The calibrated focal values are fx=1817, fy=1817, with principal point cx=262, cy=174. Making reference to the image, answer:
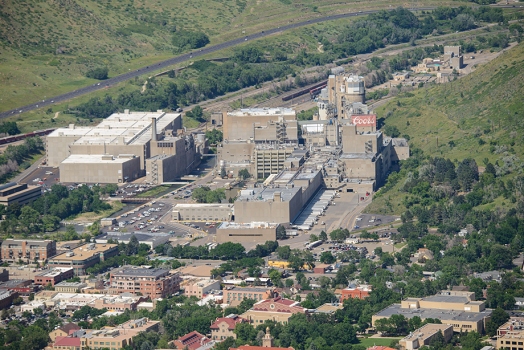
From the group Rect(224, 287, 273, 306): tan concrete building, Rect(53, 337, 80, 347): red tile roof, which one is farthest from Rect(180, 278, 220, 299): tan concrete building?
Rect(53, 337, 80, 347): red tile roof

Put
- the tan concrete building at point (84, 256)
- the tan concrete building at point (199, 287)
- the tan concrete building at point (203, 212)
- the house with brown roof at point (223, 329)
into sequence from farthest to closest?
1. the tan concrete building at point (203, 212)
2. the tan concrete building at point (84, 256)
3. the tan concrete building at point (199, 287)
4. the house with brown roof at point (223, 329)

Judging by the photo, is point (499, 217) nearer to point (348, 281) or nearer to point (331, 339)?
point (348, 281)

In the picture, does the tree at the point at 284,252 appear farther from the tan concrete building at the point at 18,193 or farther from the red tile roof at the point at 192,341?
the tan concrete building at the point at 18,193

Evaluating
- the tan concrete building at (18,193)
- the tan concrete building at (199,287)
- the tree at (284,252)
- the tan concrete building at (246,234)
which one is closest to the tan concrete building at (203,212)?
the tan concrete building at (246,234)

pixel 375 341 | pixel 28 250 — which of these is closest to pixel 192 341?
pixel 375 341

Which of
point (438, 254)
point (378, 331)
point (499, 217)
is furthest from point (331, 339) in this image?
point (499, 217)

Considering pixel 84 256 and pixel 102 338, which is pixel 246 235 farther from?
pixel 102 338

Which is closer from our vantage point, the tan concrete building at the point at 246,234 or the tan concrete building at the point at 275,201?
the tan concrete building at the point at 246,234
